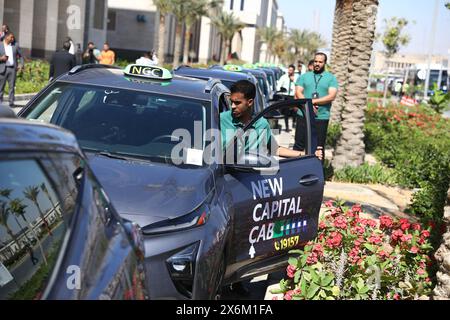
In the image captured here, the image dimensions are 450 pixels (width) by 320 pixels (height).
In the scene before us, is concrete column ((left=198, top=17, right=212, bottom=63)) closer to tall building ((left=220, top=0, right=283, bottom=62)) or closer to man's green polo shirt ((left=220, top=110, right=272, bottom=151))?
tall building ((left=220, top=0, right=283, bottom=62))

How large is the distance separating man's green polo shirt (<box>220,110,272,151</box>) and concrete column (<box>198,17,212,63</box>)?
82.1 meters

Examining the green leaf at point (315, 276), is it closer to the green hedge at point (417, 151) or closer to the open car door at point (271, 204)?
the open car door at point (271, 204)

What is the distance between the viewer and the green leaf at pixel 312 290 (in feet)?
17.7

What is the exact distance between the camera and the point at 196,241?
4.41 metres

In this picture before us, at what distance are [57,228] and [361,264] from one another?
10.9 feet

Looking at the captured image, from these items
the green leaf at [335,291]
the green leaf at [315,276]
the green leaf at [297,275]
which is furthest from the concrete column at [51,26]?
the green leaf at [335,291]

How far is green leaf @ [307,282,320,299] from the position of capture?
5.41 m

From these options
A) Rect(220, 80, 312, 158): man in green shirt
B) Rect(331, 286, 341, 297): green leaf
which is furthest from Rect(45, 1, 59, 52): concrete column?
Rect(331, 286, 341, 297): green leaf

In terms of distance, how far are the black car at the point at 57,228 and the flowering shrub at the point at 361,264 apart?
2.49 m

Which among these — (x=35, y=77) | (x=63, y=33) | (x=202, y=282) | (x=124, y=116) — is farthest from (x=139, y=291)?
(x=63, y=33)

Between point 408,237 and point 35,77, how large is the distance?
2110 centimetres

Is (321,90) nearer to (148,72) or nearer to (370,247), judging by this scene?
(148,72)

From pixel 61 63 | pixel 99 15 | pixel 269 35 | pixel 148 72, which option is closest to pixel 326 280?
pixel 148 72

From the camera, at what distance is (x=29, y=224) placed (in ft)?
11.2
